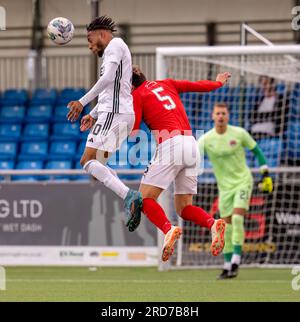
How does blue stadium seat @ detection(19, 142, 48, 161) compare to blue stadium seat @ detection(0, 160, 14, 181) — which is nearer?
blue stadium seat @ detection(0, 160, 14, 181)

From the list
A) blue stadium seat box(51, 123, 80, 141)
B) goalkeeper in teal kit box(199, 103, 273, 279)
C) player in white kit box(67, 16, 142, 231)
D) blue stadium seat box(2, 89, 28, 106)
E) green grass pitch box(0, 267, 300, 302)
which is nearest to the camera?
player in white kit box(67, 16, 142, 231)

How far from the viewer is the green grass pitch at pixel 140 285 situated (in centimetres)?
1062

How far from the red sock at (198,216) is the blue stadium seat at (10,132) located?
32.6ft

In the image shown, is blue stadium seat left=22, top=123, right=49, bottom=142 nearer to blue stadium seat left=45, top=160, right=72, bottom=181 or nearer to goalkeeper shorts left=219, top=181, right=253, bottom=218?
blue stadium seat left=45, top=160, right=72, bottom=181

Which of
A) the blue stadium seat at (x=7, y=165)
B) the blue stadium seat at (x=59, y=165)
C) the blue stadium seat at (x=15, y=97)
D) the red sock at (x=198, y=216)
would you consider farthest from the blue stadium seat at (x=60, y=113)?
the red sock at (x=198, y=216)

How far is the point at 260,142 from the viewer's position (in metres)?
16.8

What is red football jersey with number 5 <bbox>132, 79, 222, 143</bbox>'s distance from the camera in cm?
1032

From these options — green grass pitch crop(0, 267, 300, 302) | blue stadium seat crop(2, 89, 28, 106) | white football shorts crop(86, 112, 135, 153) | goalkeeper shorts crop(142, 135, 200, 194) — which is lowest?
green grass pitch crop(0, 267, 300, 302)

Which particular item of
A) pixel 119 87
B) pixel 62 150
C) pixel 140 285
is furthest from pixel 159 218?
pixel 62 150

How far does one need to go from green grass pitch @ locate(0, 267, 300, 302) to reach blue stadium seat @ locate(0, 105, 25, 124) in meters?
5.61

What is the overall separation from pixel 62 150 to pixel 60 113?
1.21 meters

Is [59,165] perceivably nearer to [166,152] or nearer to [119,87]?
[166,152]

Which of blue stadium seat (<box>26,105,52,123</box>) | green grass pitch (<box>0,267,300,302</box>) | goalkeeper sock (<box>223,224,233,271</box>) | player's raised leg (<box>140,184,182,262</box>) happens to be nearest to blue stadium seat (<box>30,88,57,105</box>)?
blue stadium seat (<box>26,105,52,123</box>)

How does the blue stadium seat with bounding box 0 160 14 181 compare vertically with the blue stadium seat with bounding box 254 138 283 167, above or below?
below
